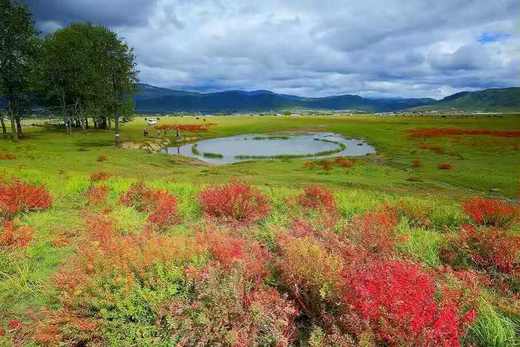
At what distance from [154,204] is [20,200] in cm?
439

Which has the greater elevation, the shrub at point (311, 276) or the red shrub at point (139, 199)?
the shrub at point (311, 276)

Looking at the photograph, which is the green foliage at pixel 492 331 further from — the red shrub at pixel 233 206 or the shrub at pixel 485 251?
the red shrub at pixel 233 206

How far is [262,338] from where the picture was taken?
534 cm

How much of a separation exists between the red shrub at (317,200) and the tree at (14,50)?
52.7 meters

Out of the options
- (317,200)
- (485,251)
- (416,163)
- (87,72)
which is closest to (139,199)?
(317,200)

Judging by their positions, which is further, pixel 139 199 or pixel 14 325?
pixel 139 199

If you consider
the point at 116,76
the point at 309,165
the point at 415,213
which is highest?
the point at 116,76

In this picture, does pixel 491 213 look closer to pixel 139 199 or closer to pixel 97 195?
pixel 139 199

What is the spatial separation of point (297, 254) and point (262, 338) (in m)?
1.58

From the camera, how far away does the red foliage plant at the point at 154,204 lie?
1088 cm

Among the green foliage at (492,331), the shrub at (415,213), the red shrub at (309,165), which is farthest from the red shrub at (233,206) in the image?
the red shrub at (309,165)

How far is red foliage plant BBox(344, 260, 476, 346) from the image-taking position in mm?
4727

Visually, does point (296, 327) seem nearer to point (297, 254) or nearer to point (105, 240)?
point (297, 254)

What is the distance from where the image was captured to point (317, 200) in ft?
43.9
